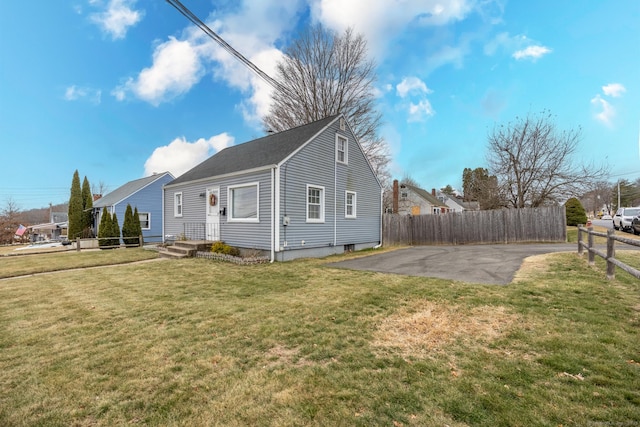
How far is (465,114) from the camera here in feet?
52.5

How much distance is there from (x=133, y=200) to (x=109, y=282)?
18.1 metres

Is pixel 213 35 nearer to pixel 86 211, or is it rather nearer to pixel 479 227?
pixel 479 227

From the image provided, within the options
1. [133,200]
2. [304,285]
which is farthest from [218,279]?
[133,200]

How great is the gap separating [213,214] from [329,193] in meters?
5.11

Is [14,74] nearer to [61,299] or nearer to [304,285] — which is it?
[61,299]

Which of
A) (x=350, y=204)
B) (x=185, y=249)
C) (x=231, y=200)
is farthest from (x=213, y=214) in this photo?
(x=350, y=204)

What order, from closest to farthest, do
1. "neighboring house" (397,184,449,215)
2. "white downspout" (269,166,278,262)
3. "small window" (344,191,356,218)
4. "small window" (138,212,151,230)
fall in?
"white downspout" (269,166,278,262) < "small window" (344,191,356,218) < "small window" (138,212,151,230) < "neighboring house" (397,184,449,215)

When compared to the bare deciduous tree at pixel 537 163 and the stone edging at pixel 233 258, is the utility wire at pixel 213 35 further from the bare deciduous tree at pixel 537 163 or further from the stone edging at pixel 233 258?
the bare deciduous tree at pixel 537 163

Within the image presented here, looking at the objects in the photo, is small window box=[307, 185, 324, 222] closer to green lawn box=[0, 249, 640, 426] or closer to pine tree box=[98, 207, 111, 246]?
green lawn box=[0, 249, 640, 426]

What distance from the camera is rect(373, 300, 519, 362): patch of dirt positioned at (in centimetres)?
334

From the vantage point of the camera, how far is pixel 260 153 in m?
12.4

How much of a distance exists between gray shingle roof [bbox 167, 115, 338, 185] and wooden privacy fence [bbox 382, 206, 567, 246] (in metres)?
6.94

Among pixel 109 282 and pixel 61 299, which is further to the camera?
pixel 109 282

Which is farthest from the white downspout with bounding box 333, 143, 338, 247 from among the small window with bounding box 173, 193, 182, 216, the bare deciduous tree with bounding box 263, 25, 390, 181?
the bare deciduous tree with bounding box 263, 25, 390, 181
